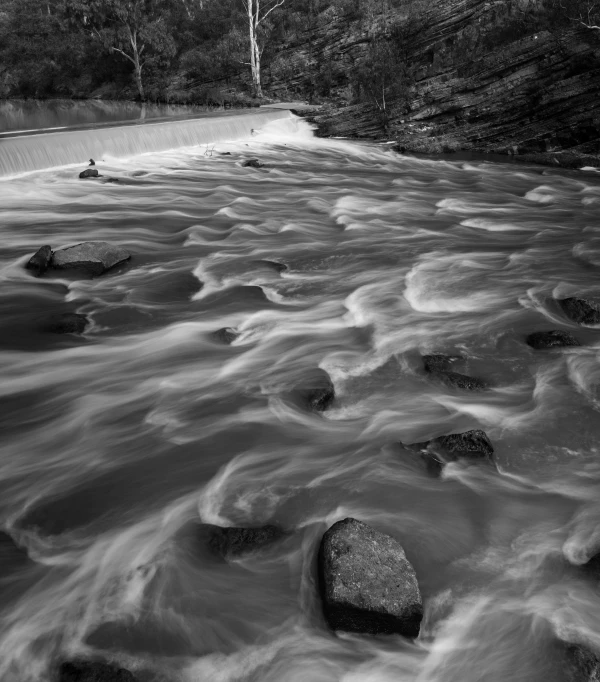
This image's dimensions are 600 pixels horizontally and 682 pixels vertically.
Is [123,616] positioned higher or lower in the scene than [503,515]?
higher

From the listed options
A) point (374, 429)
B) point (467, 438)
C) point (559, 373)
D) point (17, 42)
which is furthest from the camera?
point (17, 42)

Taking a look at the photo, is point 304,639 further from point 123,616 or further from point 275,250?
point 275,250

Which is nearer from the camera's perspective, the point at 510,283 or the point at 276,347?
the point at 276,347

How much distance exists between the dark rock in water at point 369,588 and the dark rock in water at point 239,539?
18.6 inches

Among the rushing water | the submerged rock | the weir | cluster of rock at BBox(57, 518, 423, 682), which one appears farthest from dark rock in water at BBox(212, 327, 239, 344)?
the weir

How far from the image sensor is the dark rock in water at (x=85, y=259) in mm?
6641

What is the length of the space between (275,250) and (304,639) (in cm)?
633

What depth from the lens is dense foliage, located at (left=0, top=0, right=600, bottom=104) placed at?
70.5ft

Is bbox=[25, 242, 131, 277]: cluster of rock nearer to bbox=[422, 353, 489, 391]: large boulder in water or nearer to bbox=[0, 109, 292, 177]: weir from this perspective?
bbox=[422, 353, 489, 391]: large boulder in water

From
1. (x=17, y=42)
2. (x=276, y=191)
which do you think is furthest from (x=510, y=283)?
(x=17, y=42)

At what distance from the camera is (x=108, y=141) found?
14.2 meters

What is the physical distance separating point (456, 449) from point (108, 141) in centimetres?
1326

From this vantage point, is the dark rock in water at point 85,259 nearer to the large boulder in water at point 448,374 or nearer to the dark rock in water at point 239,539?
the large boulder in water at point 448,374

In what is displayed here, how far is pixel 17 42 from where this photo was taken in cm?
5000
